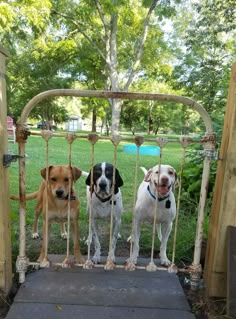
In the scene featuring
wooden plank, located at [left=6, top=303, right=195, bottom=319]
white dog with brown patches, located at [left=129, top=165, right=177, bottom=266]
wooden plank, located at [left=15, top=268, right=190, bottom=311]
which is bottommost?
wooden plank, located at [left=6, top=303, right=195, bottom=319]

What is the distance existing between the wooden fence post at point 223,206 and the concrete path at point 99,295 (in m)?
0.34

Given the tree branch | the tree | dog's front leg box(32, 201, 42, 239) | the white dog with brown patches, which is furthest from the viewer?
the tree branch

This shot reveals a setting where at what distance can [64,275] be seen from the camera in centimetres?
314

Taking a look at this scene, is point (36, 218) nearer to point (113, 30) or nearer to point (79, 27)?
point (113, 30)

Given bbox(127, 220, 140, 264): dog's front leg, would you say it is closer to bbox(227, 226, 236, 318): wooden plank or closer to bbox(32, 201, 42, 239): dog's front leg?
bbox(227, 226, 236, 318): wooden plank

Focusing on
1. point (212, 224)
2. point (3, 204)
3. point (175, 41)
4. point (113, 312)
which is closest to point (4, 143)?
point (3, 204)

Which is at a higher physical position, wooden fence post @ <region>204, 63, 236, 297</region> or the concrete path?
wooden fence post @ <region>204, 63, 236, 297</region>

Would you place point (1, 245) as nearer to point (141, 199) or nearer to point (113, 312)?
point (113, 312)

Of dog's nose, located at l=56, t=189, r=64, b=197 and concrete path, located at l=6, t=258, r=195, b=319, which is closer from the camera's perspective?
concrete path, located at l=6, t=258, r=195, b=319

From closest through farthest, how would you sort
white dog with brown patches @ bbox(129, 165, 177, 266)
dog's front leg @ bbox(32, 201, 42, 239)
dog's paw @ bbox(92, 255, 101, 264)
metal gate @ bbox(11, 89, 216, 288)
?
1. metal gate @ bbox(11, 89, 216, 288)
2. white dog with brown patches @ bbox(129, 165, 177, 266)
3. dog's paw @ bbox(92, 255, 101, 264)
4. dog's front leg @ bbox(32, 201, 42, 239)

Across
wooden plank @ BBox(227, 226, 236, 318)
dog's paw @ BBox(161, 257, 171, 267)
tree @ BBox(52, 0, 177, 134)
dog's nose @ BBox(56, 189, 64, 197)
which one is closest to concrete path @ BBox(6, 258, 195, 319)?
dog's paw @ BBox(161, 257, 171, 267)

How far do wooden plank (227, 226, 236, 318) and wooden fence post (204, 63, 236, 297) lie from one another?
0.23ft

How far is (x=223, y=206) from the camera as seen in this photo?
2.74m

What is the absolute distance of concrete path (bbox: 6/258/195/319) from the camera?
2613 mm
